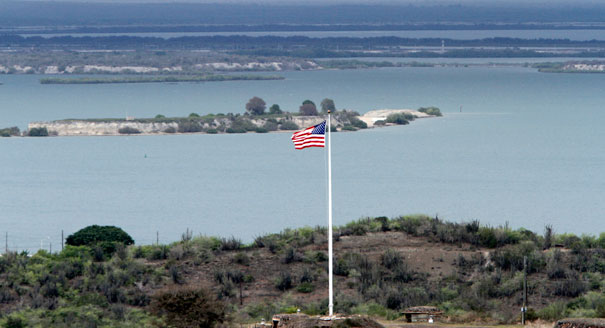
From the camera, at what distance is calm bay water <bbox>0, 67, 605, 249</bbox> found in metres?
62.5

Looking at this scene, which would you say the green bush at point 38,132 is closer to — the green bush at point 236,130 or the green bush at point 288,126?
the green bush at point 236,130

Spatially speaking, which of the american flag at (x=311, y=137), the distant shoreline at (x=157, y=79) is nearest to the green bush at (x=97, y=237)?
the american flag at (x=311, y=137)

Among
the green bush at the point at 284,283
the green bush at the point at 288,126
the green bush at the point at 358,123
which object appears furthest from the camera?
the green bush at the point at 358,123

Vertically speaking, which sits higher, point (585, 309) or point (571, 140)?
point (571, 140)

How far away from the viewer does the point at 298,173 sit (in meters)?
82.8

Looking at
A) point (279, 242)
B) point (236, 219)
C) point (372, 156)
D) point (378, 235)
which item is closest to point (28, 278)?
point (279, 242)

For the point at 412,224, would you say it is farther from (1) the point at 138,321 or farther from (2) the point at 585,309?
(1) the point at 138,321

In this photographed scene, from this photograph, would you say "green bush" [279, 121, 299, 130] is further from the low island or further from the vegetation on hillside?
the vegetation on hillside

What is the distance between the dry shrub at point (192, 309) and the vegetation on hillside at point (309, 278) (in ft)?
0.08

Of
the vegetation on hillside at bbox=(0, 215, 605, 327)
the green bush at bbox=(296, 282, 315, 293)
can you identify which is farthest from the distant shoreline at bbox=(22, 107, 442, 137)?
the green bush at bbox=(296, 282, 315, 293)

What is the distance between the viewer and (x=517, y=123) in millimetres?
118250

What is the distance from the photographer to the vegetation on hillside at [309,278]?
92.2 feet

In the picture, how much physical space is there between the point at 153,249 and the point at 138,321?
27.7ft

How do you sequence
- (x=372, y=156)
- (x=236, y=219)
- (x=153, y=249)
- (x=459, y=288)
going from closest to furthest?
(x=459, y=288) < (x=153, y=249) < (x=236, y=219) < (x=372, y=156)
